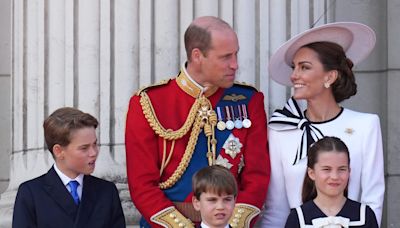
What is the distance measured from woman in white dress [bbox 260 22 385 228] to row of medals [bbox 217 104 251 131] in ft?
0.50

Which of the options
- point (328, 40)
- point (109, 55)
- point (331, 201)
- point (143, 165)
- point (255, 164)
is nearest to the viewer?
point (331, 201)

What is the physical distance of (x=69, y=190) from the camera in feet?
17.3

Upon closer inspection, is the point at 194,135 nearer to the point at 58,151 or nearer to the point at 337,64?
the point at 58,151

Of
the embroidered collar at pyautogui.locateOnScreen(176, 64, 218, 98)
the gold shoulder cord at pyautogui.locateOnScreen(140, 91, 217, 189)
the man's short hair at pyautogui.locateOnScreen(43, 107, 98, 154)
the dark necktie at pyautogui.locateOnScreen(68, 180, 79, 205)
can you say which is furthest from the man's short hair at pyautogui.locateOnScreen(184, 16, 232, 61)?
the dark necktie at pyautogui.locateOnScreen(68, 180, 79, 205)

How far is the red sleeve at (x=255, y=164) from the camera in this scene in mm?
5301

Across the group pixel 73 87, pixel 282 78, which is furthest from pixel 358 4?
pixel 73 87

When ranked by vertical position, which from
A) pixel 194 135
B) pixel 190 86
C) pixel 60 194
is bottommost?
pixel 60 194

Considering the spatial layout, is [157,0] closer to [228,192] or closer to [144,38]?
[144,38]

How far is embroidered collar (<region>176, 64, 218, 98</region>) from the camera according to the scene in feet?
17.8

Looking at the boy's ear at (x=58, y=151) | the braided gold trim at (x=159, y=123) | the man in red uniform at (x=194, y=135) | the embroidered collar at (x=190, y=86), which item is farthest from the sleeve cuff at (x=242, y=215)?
the boy's ear at (x=58, y=151)

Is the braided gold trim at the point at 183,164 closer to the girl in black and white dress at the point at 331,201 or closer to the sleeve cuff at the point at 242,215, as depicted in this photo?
the sleeve cuff at the point at 242,215

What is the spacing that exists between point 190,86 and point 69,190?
737 millimetres

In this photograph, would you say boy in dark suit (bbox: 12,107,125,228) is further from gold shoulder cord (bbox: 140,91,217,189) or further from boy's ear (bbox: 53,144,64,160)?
gold shoulder cord (bbox: 140,91,217,189)

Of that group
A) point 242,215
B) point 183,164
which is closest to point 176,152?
point 183,164
